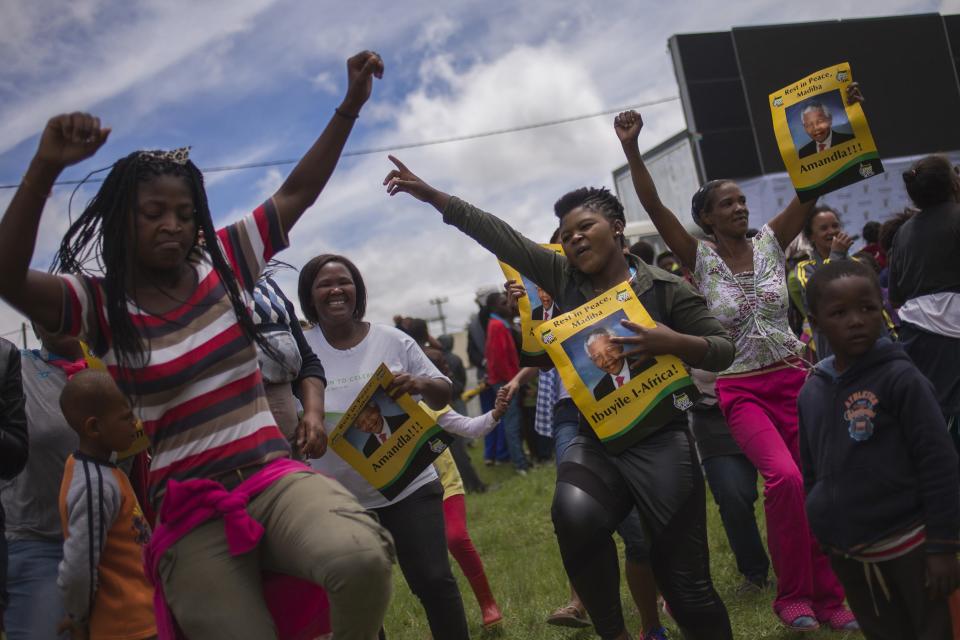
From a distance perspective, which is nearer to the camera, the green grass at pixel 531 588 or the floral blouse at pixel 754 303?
the floral blouse at pixel 754 303

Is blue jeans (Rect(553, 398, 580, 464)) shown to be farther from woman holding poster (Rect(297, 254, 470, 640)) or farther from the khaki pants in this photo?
the khaki pants

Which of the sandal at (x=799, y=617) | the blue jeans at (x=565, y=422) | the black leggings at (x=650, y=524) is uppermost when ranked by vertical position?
the blue jeans at (x=565, y=422)

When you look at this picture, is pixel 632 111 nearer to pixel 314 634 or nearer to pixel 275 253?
pixel 275 253

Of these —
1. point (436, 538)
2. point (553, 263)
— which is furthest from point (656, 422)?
point (436, 538)

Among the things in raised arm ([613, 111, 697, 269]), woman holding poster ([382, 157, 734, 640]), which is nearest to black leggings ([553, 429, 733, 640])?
woman holding poster ([382, 157, 734, 640])

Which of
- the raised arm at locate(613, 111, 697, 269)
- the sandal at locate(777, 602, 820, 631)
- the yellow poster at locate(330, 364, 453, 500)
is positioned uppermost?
the raised arm at locate(613, 111, 697, 269)

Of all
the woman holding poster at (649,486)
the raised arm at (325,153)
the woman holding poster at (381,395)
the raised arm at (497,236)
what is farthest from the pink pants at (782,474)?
the raised arm at (325,153)

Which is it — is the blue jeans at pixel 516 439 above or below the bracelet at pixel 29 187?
below

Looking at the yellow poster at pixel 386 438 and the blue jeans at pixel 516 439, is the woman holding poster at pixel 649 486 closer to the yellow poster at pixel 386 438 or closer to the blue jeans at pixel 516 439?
the yellow poster at pixel 386 438

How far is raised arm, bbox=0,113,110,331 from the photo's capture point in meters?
2.30

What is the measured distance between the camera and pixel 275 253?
9.47ft

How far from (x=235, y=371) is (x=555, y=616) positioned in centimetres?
286

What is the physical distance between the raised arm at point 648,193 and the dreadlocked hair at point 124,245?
2187 millimetres

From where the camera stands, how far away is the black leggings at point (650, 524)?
11.1 ft
